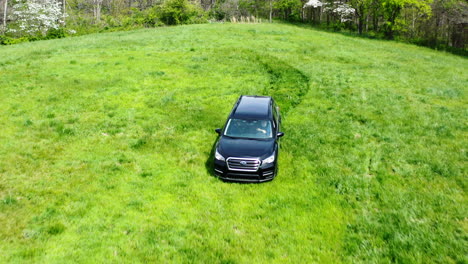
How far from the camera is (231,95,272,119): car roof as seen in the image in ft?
36.7

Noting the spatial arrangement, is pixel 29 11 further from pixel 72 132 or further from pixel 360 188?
pixel 360 188

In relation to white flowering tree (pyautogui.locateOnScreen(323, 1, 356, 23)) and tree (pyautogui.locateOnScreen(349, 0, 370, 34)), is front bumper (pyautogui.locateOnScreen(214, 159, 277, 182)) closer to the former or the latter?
tree (pyautogui.locateOnScreen(349, 0, 370, 34))

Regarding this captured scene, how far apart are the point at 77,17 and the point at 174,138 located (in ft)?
224

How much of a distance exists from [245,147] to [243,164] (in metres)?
0.67

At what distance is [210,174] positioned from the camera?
10227mm

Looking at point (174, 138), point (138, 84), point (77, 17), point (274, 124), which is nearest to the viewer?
point (274, 124)

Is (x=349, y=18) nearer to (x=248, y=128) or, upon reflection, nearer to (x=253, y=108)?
(x=253, y=108)

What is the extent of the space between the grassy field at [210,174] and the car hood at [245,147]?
3.60ft

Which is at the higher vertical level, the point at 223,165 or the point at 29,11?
the point at 29,11

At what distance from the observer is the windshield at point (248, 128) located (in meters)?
10.5

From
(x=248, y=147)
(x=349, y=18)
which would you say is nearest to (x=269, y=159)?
(x=248, y=147)

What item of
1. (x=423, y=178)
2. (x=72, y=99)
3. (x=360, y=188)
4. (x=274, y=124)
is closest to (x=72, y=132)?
(x=72, y=99)

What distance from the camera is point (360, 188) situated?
9.23m

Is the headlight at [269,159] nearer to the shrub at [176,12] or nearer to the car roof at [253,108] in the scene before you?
the car roof at [253,108]
